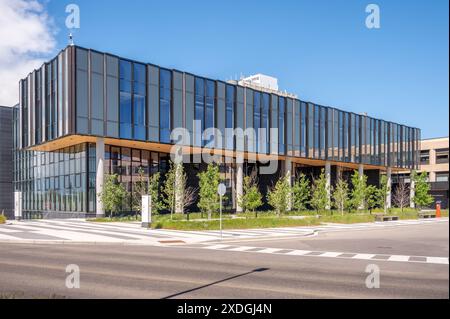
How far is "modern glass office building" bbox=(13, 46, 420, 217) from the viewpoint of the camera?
36125 mm

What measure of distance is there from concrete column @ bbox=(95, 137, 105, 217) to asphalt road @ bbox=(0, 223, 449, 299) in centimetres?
1919

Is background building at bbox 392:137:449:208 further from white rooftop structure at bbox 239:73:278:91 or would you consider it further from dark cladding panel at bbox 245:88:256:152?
dark cladding panel at bbox 245:88:256:152

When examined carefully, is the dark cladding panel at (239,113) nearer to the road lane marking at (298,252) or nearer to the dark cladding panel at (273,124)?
the dark cladding panel at (273,124)

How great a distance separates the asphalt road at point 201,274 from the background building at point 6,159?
4787 centimetres

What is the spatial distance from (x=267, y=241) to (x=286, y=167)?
31338 mm

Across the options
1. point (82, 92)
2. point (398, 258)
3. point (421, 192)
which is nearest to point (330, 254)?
point (398, 258)

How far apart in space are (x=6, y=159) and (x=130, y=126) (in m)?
33.1

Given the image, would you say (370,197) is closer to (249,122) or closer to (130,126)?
(249,122)

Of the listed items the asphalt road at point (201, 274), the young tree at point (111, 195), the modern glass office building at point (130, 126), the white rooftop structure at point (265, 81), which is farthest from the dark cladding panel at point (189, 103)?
the white rooftop structure at point (265, 81)

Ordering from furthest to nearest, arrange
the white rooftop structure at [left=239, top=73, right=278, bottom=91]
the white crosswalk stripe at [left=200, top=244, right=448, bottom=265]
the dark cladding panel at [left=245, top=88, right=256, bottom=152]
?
1. the white rooftop structure at [left=239, top=73, right=278, bottom=91]
2. the dark cladding panel at [left=245, top=88, right=256, bottom=152]
3. the white crosswalk stripe at [left=200, top=244, right=448, bottom=265]

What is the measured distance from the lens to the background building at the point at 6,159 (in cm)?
6088

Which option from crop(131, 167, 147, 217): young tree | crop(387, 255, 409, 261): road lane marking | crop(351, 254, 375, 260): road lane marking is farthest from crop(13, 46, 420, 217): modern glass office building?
crop(387, 255, 409, 261): road lane marking
